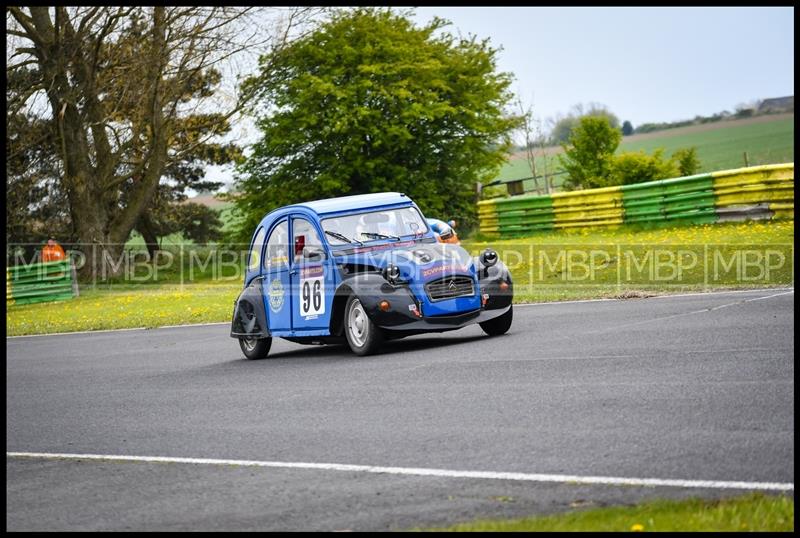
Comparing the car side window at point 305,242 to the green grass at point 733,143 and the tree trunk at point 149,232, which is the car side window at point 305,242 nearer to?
the green grass at point 733,143

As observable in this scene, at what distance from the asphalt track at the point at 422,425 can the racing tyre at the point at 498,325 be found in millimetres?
230

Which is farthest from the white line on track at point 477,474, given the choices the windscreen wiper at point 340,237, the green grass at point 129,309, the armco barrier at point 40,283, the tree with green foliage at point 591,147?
the tree with green foliage at point 591,147

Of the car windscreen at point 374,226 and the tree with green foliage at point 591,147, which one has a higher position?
the tree with green foliage at point 591,147

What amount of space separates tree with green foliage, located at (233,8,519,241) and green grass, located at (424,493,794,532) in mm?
37858

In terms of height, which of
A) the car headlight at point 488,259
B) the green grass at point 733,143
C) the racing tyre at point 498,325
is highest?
the green grass at point 733,143

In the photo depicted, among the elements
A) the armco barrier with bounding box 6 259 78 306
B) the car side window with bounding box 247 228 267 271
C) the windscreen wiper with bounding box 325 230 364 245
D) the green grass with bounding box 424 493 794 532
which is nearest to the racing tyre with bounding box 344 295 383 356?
the windscreen wiper with bounding box 325 230 364 245

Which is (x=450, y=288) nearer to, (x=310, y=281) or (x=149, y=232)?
(x=310, y=281)

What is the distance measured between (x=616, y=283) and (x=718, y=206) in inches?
304

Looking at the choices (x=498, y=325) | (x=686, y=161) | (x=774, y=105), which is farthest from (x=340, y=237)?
(x=774, y=105)

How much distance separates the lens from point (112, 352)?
17.3 meters

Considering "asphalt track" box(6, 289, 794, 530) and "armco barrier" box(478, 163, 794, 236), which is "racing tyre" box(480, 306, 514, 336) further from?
"armco barrier" box(478, 163, 794, 236)

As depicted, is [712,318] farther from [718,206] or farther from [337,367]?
[718,206]

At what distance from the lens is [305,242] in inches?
549

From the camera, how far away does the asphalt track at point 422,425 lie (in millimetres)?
6289
